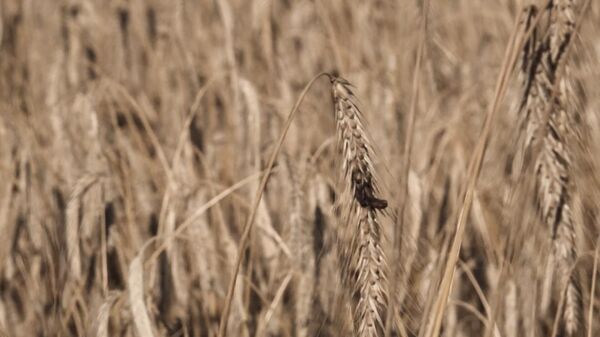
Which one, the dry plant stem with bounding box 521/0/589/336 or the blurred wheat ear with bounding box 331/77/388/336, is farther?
the dry plant stem with bounding box 521/0/589/336

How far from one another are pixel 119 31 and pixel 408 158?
1.90 metres

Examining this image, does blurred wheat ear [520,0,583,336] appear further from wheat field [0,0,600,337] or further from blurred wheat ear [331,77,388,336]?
blurred wheat ear [331,77,388,336]

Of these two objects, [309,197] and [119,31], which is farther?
[119,31]

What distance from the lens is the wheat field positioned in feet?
3.38

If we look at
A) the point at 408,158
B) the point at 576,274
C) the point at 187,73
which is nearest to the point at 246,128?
the point at 187,73

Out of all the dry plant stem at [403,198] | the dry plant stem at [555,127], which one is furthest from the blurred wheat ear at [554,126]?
the dry plant stem at [403,198]

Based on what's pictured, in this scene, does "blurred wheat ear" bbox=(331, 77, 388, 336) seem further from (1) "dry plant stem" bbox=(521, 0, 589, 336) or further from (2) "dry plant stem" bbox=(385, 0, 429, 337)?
(1) "dry plant stem" bbox=(521, 0, 589, 336)

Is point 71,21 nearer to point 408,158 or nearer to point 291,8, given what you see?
point 291,8

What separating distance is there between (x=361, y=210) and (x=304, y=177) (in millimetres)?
655

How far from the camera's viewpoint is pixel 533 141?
1.17 metres

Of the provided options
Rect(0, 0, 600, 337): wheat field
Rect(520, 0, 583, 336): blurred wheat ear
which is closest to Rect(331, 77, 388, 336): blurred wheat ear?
Rect(0, 0, 600, 337): wheat field

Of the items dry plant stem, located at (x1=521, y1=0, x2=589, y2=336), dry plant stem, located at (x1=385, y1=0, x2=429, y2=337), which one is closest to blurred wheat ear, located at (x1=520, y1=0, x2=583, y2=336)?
dry plant stem, located at (x1=521, y1=0, x2=589, y2=336)

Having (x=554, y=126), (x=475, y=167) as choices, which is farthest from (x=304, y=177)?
(x=475, y=167)

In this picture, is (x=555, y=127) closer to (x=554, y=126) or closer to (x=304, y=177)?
(x=554, y=126)
